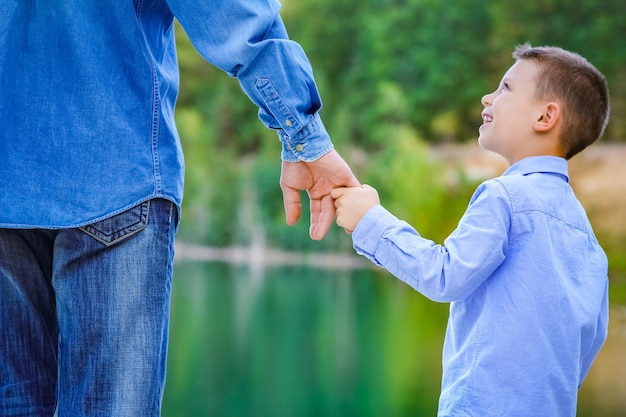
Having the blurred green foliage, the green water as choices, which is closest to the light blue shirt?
the green water

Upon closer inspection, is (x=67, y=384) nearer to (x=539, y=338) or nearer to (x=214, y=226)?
(x=539, y=338)

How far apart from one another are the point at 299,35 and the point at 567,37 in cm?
367

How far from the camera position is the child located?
0.88 m

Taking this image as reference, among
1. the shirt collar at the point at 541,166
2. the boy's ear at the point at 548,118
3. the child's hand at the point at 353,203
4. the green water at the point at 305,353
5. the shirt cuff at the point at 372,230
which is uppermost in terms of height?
the boy's ear at the point at 548,118

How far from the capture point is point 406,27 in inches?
460

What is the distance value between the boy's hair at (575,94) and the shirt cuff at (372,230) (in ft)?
0.72

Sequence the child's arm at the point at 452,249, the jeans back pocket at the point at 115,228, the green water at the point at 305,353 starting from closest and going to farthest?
the jeans back pocket at the point at 115,228 → the child's arm at the point at 452,249 → the green water at the point at 305,353

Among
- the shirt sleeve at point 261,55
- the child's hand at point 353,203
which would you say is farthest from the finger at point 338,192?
the shirt sleeve at point 261,55

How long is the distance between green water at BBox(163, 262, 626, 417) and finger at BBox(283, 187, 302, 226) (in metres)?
2.97

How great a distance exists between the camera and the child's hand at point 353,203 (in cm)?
96

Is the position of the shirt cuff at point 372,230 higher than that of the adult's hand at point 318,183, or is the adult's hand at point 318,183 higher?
the adult's hand at point 318,183

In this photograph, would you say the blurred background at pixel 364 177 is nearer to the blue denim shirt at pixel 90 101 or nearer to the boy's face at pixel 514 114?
the boy's face at pixel 514 114

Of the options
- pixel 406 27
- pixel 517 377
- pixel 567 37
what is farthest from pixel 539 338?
pixel 406 27

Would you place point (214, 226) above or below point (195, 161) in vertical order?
below
